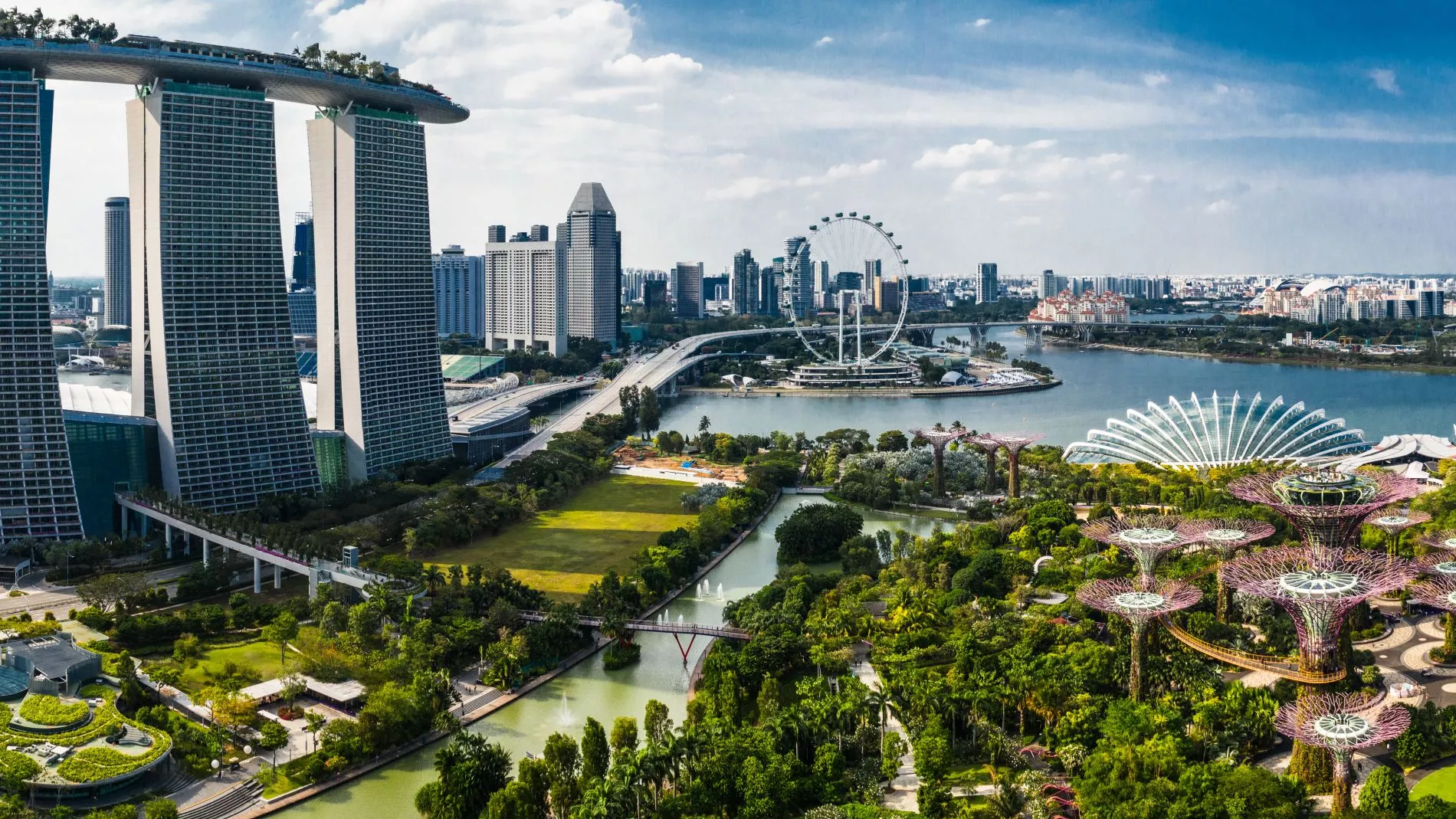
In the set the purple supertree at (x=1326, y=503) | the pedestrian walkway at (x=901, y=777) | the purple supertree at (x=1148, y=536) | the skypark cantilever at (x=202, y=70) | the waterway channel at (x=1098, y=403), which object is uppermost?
the skypark cantilever at (x=202, y=70)

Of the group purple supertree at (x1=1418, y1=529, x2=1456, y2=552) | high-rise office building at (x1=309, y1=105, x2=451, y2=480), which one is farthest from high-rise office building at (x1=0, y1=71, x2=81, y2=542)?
purple supertree at (x1=1418, y1=529, x2=1456, y2=552)

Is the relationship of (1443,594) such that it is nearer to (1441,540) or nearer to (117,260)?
(1441,540)

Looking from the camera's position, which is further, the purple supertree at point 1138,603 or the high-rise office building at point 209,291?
the high-rise office building at point 209,291

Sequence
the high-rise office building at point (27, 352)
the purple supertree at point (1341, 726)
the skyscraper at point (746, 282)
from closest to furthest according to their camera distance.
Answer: the purple supertree at point (1341, 726), the high-rise office building at point (27, 352), the skyscraper at point (746, 282)

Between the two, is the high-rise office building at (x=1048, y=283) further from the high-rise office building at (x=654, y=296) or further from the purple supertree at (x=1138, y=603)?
the purple supertree at (x=1138, y=603)

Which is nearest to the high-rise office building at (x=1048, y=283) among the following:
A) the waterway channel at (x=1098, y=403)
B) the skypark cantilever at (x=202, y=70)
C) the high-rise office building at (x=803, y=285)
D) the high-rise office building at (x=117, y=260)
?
the high-rise office building at (x=803, y=285)

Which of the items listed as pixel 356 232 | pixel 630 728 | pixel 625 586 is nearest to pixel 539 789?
pixel 630 728

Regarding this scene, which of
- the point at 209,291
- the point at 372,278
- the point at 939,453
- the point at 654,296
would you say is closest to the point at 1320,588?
the point at 939,453
